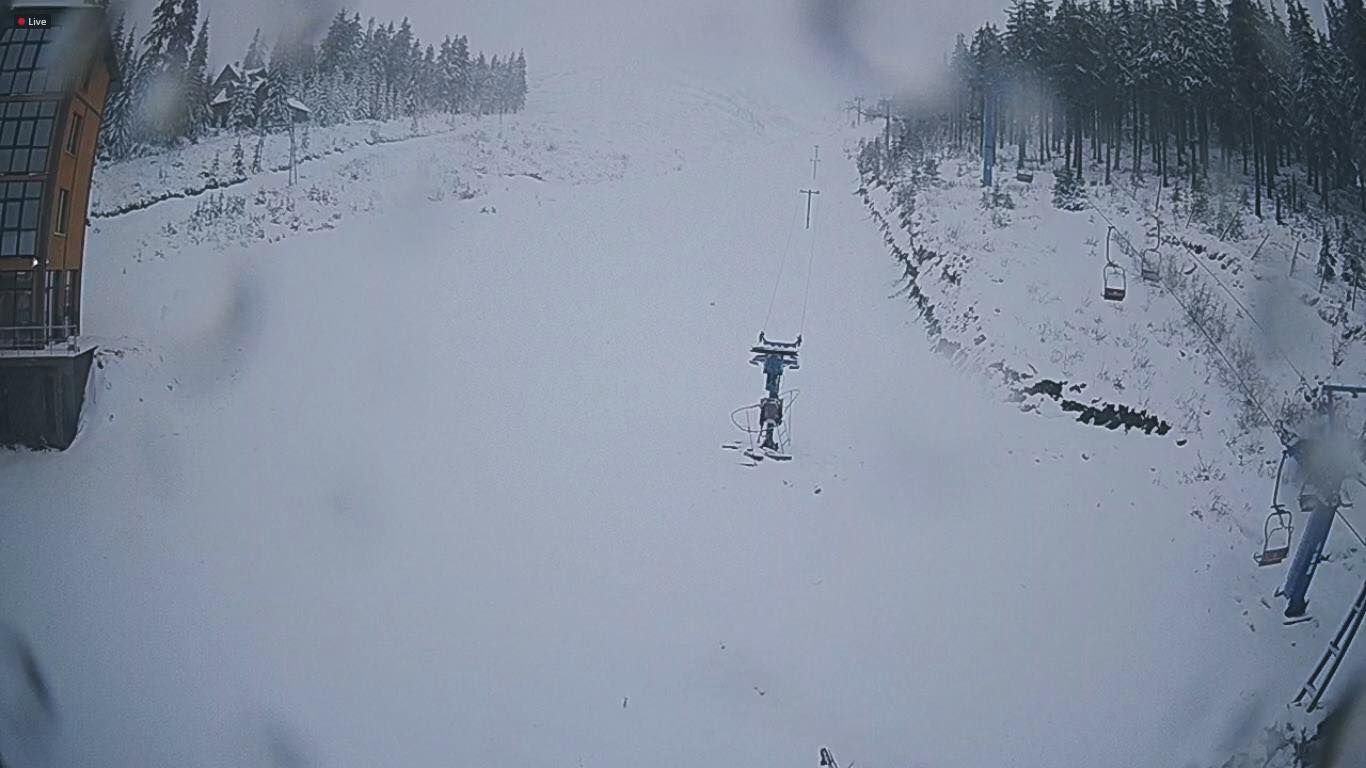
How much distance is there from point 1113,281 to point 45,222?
228 cm

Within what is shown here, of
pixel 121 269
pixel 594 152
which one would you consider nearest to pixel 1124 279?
pixel 594 152

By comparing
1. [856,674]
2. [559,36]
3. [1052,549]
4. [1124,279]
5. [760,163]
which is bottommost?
[856,674]

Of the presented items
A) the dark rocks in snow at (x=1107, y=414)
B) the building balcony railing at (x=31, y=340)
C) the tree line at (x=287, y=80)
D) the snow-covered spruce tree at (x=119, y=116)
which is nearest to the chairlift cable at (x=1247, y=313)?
the dark rocks in snow at (x=1107, y=414)

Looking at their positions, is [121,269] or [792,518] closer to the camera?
[792,518]

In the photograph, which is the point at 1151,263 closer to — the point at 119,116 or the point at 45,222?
the point at 119,116

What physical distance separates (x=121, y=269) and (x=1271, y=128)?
2.49 meters

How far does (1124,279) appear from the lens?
2.39 m

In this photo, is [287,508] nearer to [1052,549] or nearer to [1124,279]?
[1052,549]

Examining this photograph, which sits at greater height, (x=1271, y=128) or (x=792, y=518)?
(x=1271, y=128)

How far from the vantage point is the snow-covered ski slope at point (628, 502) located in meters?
2.34

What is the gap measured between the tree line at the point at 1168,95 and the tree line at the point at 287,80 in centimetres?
101

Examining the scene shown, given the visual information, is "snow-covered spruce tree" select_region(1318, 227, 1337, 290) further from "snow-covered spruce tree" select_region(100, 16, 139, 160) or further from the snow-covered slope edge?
"snow-covered spruce tree" select_region(100, 16, 139, 160)

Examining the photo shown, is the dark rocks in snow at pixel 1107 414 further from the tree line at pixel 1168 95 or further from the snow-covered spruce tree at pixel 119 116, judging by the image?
the snow-covered spruce tree at pixel 119 116

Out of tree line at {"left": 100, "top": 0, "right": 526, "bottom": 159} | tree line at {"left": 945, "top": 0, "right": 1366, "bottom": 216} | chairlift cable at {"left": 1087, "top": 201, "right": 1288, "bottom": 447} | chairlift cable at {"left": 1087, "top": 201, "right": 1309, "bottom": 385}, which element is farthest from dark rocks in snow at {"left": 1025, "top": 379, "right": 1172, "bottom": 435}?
tree line at {"left": 100, "top": 0, "right": 526, "bottom": 159}
